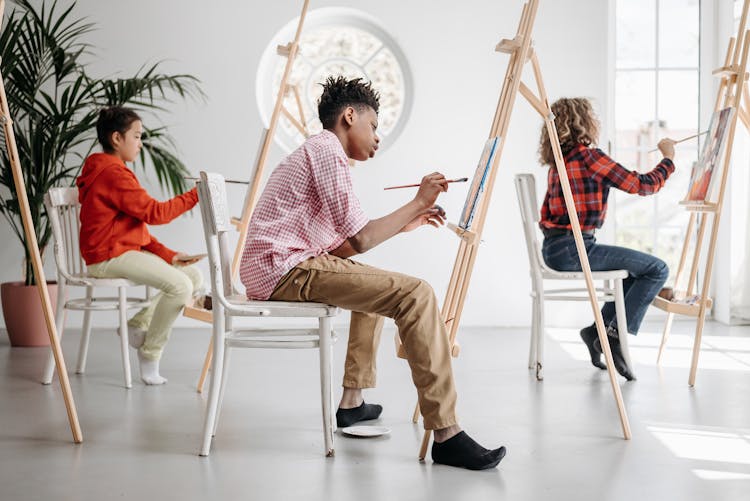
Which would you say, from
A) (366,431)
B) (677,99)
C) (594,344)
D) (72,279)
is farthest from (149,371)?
(677,99)

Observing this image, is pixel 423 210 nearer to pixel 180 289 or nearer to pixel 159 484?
pixel 159 484

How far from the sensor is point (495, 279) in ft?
Result: 17.6

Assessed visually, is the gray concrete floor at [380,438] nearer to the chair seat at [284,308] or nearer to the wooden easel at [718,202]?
the wooden easel at [718,202]

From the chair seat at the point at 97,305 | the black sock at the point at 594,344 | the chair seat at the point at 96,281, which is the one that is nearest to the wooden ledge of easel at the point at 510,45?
the black sock at the point at 594,344

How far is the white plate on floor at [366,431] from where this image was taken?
275 centimetres

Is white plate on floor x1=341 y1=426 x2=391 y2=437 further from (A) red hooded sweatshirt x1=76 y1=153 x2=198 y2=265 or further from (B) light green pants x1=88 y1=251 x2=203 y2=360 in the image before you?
(A) red hooded sweatshirt x1=76 y1=153 x2=198 y2=265

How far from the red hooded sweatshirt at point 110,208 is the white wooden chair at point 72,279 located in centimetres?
10

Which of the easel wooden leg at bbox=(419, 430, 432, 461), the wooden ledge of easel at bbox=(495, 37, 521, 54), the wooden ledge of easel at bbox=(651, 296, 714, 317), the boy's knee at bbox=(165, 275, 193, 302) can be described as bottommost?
the easel wooden leg at bbox=(419, 430, 432, 461)

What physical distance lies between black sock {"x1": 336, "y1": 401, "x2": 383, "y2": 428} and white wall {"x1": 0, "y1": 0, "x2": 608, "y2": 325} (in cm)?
231

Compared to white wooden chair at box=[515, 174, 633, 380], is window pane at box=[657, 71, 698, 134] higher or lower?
higher

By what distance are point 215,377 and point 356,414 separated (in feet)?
1.96

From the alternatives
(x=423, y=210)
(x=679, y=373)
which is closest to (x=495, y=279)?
(x=679, y=373)

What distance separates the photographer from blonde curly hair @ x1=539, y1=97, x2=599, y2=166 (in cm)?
372

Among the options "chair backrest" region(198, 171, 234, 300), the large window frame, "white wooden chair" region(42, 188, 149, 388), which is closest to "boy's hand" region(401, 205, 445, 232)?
"chair backrest" region(198, 171, 234, 300)
